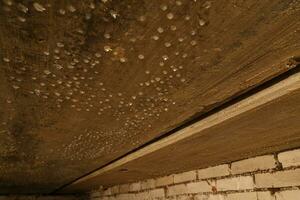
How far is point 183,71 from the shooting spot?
36.3 inches

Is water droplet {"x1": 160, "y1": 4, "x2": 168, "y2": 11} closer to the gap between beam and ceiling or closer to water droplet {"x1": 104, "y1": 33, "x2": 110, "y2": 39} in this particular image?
water droplet {"x1": 104, "y1": 33, "x2": 110, "y2": 39}

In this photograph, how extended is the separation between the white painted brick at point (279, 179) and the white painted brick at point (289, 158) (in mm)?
43

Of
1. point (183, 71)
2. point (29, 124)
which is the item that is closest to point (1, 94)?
point (29, 124)

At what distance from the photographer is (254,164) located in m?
2.09

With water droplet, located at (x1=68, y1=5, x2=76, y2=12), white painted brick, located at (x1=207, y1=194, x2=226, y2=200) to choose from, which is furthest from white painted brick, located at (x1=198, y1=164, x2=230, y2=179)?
water droplet, located at (x1=68, y1=5, x2=76, y2=12)

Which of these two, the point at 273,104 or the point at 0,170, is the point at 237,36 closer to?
the point at 273,104

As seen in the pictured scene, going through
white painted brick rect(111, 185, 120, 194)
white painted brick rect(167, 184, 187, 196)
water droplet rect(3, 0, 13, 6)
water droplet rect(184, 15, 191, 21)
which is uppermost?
water droplet rect(3, 0, 13, 6)

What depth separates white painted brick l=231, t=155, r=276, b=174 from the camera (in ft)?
6.47

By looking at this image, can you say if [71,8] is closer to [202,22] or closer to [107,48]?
[107,48]

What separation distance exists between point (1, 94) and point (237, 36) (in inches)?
32.5

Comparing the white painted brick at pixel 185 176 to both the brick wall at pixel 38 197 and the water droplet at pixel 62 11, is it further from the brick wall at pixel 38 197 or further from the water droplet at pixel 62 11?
the brick wall at pixel 38 197

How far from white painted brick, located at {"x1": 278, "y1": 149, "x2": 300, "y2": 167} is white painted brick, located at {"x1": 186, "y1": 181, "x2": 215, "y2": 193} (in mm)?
743

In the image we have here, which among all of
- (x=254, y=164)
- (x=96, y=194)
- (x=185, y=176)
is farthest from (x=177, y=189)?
(x=96, y=194)

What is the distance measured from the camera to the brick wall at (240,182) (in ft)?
6.00
